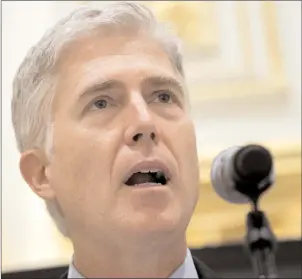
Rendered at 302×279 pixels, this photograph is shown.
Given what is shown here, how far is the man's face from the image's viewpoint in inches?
40.3

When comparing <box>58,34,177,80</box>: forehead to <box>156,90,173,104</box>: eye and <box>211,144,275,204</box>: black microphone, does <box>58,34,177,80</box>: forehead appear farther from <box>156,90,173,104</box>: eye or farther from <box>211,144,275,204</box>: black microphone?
<box>211,144,275,204</box>: black microphone

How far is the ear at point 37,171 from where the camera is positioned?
115 cm

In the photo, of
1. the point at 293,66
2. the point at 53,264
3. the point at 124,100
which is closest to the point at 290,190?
the point at 293,66

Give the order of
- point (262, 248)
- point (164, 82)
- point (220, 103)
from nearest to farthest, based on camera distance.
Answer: point (262, 248)
point (164, 82)
point (220, 103)

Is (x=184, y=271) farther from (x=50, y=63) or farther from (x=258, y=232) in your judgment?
(x=50, y=63)

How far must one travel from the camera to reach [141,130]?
1.04 m

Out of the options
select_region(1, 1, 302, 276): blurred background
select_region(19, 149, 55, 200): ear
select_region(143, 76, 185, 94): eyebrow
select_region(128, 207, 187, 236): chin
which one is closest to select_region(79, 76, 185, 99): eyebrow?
select_region(143, 76, 185, 94): eyebrow

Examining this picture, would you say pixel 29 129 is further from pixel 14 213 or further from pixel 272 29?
pixel 272 29

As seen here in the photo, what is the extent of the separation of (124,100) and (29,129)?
20 cm

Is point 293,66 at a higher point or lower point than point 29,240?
higher

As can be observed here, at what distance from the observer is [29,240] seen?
1.73 metres

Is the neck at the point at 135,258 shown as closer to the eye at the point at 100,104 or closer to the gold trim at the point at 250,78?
the eye at the point at 100,104

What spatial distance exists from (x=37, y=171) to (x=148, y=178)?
0.24 metres

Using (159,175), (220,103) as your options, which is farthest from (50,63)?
(220,103)
